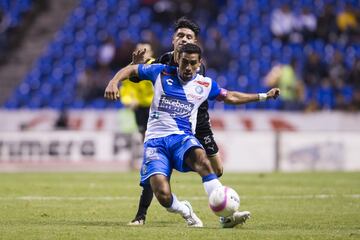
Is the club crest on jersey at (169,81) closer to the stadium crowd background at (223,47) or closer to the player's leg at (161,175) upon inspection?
the player's leg at (161,175)

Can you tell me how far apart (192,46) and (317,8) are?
20330 mm

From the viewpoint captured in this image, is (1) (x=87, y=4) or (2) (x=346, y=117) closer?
(2) (x=346, y=117)

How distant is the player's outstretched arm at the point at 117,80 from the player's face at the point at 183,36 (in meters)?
0.77

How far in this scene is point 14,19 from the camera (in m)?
30.3

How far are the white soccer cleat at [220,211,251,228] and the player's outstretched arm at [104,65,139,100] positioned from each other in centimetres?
180

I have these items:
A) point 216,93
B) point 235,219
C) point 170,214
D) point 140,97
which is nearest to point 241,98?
point 216,93

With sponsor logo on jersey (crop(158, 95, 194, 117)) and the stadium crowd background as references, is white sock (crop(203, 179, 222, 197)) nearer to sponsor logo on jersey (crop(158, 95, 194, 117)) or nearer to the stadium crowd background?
sponsor logo on jersey (crop(158, 95, 194, 117))

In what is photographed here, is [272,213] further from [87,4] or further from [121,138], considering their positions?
[87,4]

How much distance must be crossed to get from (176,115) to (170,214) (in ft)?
7.67

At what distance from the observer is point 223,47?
27.5 m

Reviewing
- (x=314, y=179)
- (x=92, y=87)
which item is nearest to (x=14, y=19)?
(x=92, y=87)

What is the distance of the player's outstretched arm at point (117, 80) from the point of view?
30.3 ft

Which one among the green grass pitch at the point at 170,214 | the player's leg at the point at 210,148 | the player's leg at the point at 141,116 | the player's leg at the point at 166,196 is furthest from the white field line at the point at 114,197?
the player's leg at the point at 166,196

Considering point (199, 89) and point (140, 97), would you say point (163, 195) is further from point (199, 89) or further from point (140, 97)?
point (140, 97)
